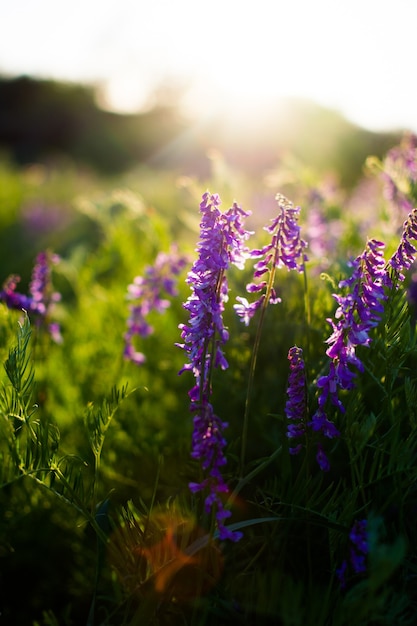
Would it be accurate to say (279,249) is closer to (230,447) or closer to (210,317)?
(210,317)

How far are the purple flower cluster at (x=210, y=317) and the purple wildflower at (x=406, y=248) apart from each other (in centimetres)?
29

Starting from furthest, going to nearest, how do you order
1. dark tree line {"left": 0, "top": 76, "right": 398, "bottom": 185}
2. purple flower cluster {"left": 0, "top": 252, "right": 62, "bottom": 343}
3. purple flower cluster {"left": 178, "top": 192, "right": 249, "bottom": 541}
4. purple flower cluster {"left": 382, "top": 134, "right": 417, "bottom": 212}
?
1. dark tree line {"left": 0, "top": 76, "right": 398, "bottom": 185}
2. purple flower cluster {"left": 382, "top": 134, "right": 417, "bottom": 212}
3. purple flower cluster {"left": 0, "top": 252, "right": 62, "bottom": 343}
4. purple flower cluster {"left": 178, "top": 192, "right": 249, "bottom": 541}

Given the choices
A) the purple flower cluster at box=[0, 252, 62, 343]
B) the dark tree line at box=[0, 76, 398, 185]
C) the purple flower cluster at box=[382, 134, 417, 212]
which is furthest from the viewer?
the dark tree line at box=[0, 76, 398, 185]

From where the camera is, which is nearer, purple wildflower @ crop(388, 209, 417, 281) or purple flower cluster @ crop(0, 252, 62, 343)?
purple wildflower @ crop(388, 209, 417, 281)

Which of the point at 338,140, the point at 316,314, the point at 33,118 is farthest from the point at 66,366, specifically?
the point at 33,118

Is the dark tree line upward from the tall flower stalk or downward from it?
upward

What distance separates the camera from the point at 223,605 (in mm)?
1114

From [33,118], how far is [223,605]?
79.9 ft

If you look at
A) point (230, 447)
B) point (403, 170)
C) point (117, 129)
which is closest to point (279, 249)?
→ point (230, 447)

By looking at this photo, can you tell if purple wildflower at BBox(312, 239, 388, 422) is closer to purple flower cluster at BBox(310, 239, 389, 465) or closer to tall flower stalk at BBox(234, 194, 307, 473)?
purple flower cluster at BBox(310, 239, 389, 465)

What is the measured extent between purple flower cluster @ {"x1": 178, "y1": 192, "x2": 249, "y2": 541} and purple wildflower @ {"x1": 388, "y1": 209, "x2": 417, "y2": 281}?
0.96 feet

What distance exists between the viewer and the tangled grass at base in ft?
3.58

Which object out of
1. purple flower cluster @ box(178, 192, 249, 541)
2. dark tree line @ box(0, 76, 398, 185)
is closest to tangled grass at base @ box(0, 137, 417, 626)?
purple flower cluster @ box(178, 192, 249, 541)

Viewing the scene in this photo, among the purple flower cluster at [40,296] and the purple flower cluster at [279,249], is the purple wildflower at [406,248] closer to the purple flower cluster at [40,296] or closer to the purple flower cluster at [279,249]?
the purple flower cluster at [279,249]
